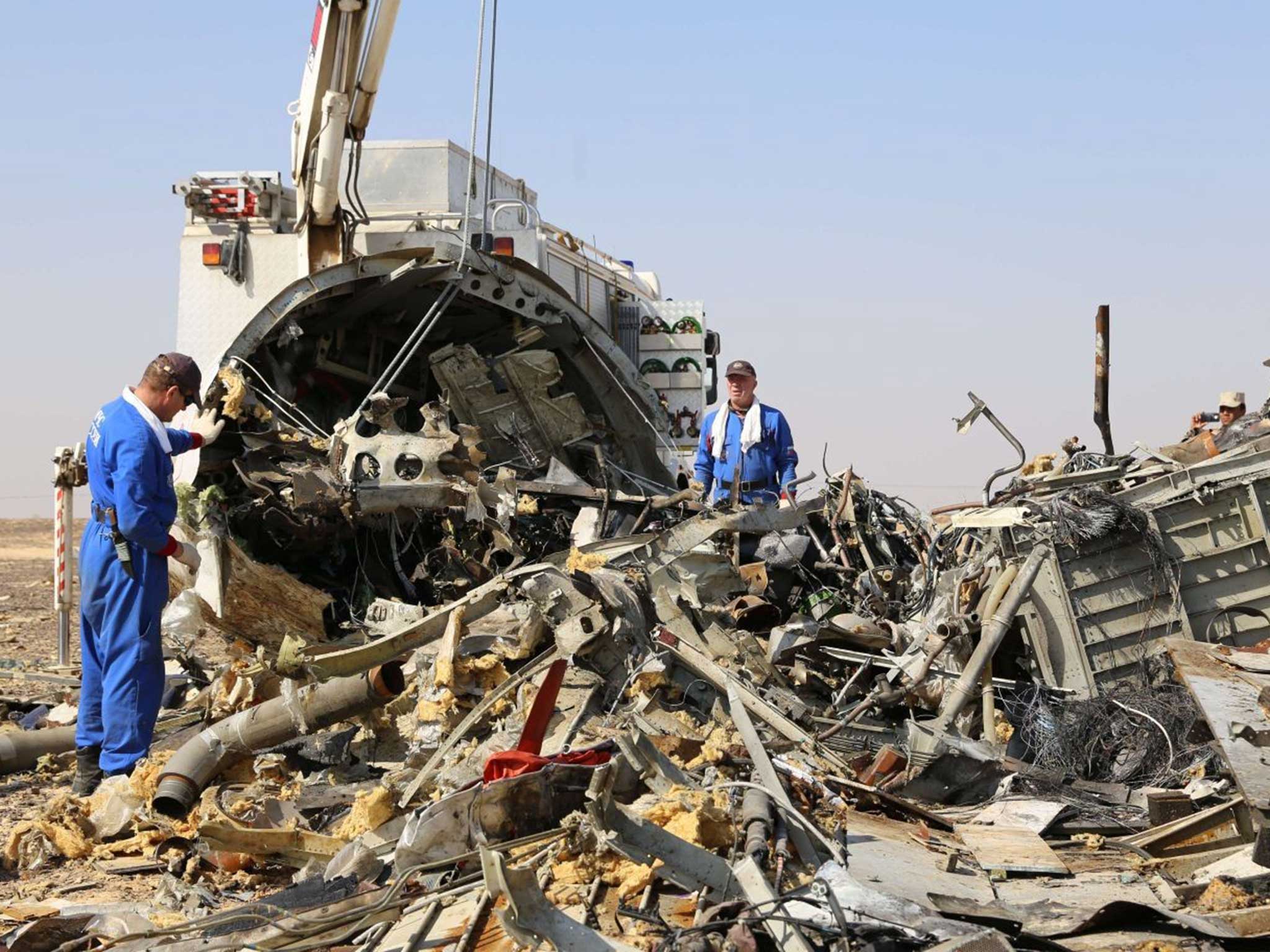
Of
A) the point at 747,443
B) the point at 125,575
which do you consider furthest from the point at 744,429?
the point at 125,575

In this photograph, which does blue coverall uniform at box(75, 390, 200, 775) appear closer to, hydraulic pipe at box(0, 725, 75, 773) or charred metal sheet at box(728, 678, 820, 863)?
hydraulic pipe at box(0, 725, 75, 773)

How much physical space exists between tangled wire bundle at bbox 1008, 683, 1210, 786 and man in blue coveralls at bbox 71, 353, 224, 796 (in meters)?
3.68

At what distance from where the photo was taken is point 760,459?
8.27 m

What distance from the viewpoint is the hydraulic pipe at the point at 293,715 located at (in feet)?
17.6

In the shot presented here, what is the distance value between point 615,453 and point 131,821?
17.3 feet

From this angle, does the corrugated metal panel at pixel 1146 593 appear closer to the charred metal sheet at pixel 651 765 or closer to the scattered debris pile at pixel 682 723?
the scattered debris pile at pixel 682 723

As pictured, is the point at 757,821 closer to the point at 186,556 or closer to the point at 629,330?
the point at 186,556

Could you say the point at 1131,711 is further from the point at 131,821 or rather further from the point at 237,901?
the point at 131,821

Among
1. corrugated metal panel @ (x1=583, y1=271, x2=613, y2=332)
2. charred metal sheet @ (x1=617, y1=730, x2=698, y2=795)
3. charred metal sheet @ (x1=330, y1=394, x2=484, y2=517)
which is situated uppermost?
corrugated metal panel @ (x1=583, y1=271, x2=613, y2=332)

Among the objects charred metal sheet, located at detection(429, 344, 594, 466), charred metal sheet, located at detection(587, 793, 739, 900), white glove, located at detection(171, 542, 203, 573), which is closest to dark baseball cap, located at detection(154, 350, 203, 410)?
white glove, located at detection(171, 542, 203, 573)

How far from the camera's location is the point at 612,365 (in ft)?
31.0

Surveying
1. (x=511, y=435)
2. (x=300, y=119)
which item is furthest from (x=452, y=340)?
(x=300, y=119)

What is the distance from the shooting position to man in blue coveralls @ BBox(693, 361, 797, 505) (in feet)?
27.0

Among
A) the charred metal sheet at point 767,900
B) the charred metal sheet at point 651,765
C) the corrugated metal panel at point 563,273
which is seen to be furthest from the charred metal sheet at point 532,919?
the corrugated metal panel at point 563,273
